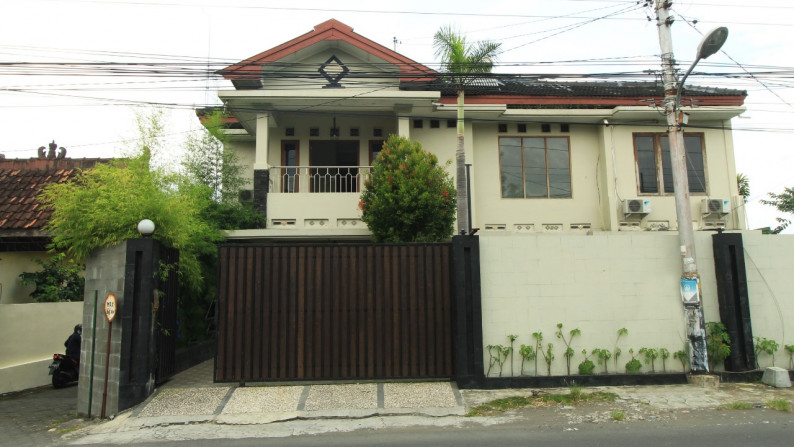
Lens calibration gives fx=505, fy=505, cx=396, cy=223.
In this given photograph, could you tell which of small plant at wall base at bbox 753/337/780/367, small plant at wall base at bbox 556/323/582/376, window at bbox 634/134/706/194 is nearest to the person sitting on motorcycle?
small plant at wall base at bbox 556/323/582/376

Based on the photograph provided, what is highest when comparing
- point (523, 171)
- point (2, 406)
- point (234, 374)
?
point (523, 171)

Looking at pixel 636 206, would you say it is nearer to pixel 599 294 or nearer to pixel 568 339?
pixel 599 294

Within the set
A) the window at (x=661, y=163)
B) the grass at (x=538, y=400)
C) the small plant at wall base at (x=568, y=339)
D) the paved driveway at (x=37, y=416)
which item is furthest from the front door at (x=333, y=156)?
the grass at (x=538, y=400)

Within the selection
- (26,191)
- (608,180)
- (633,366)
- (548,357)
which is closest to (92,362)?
(26,191)

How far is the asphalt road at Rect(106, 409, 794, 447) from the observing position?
19.0 ft

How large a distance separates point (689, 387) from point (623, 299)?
1.63 m

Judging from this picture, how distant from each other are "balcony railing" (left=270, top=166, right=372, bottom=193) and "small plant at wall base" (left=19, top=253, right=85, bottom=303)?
4799 millimetres

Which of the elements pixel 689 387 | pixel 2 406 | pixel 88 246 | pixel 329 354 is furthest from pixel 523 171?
pixel 2 406

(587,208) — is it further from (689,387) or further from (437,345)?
(437,345)

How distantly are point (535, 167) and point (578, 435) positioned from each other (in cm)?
894

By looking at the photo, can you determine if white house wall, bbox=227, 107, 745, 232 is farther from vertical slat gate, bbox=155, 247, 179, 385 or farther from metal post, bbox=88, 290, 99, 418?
metal post, bbox=88, 290, 99, 418

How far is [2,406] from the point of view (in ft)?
28.3

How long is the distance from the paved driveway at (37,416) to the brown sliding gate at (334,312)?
2237 mm

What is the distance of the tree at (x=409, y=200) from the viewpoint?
33.6ft
